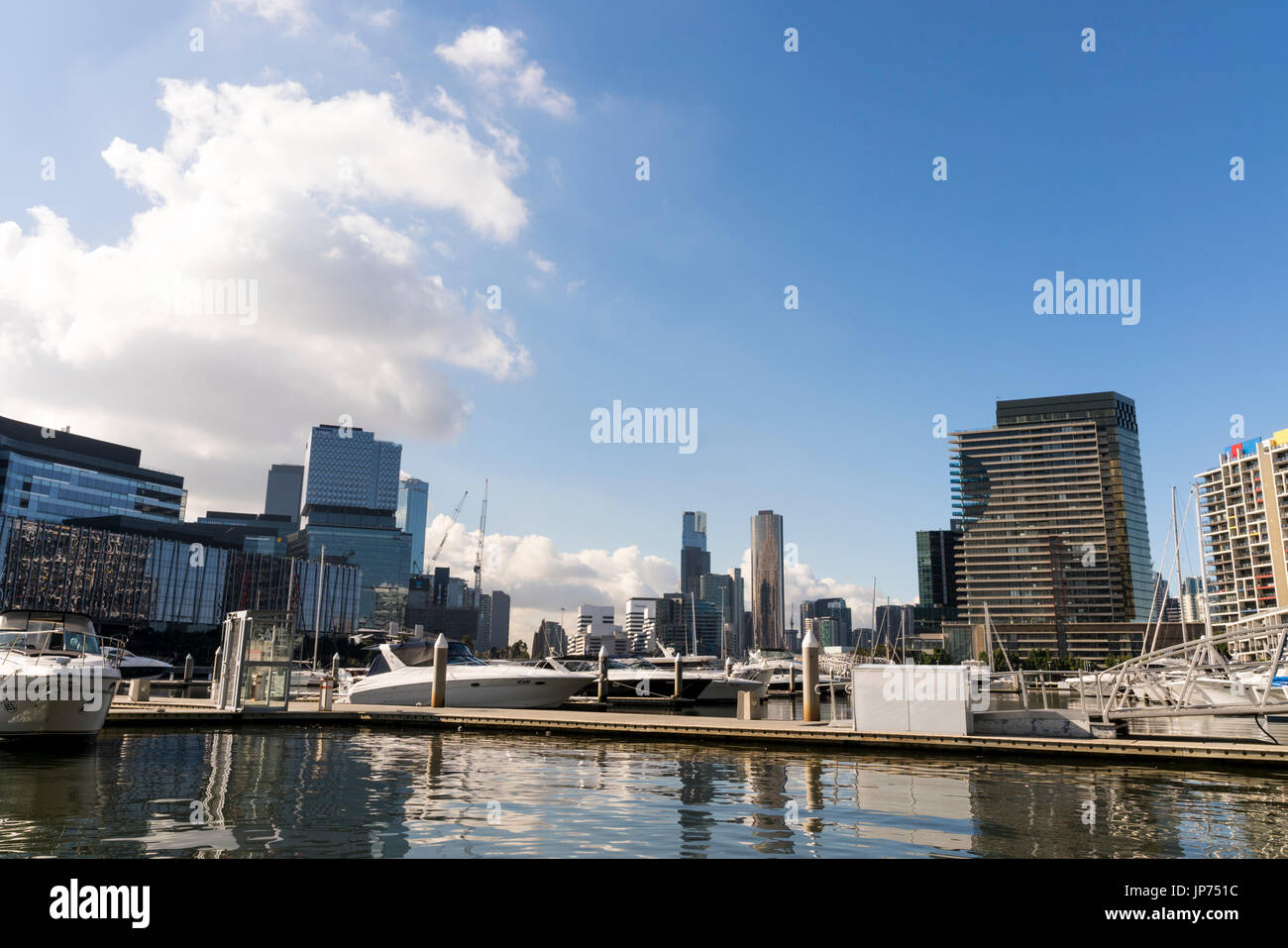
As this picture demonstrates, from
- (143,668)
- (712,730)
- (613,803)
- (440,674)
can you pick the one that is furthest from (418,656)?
(143,668)

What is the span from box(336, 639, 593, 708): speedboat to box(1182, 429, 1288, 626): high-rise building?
14846 cm

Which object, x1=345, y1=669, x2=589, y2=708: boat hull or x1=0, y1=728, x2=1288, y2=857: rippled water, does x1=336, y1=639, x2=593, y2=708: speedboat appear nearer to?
x1=345, y1=669, x2=589, y2=708: boat hull

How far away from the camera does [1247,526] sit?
162 m

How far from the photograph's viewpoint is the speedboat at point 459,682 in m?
42.1

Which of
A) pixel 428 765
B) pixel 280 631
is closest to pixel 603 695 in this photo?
pixel 280 631

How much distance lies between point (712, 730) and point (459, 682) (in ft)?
56.2

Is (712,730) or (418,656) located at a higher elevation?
(418,656)

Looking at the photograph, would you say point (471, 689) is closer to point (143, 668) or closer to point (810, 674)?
point (810, 674)

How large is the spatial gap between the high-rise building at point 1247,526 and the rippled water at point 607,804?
15530cm

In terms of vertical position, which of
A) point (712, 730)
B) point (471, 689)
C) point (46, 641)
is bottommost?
point (712, 730)

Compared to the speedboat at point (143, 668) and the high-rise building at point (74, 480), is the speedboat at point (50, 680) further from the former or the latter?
the high-rise building at point (74, 480)

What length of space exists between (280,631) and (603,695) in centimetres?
2978

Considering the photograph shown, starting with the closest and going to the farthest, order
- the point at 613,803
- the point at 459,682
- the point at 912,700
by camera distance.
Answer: the point at 613,803 < the point at 912,700 < the point at 459,682
